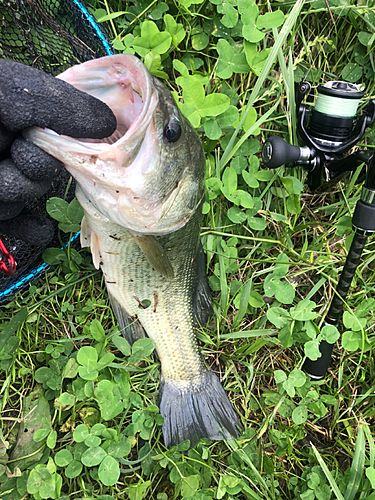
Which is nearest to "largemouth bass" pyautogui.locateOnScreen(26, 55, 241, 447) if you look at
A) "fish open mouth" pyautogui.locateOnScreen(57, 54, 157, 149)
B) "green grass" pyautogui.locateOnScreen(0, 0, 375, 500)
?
"fish open mouth" pyautogui.locateOnScreen(57, 54, 157, 149)

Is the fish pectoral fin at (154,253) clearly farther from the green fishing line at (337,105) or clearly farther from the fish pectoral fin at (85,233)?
the green fishing line at (337,105)

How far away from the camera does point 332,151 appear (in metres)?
1.88

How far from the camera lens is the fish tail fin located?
187 centimetres

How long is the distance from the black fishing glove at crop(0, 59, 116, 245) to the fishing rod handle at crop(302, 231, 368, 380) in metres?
1.27

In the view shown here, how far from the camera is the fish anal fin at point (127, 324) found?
1875 mm

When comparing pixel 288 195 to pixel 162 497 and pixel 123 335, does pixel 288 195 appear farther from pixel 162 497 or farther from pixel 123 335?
pixel 162 497

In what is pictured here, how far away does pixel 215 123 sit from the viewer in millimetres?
1882

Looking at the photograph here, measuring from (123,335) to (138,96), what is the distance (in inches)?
47.9

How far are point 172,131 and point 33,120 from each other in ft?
1.53

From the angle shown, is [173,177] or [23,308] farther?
[23,308]

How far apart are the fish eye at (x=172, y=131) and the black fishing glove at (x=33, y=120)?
7.6 inches

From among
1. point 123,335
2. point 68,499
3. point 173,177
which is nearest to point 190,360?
point 123,335

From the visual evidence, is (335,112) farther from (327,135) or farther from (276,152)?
(276,152)

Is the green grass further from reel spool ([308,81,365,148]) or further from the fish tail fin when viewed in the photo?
reel spool ([308,81,365,148])
